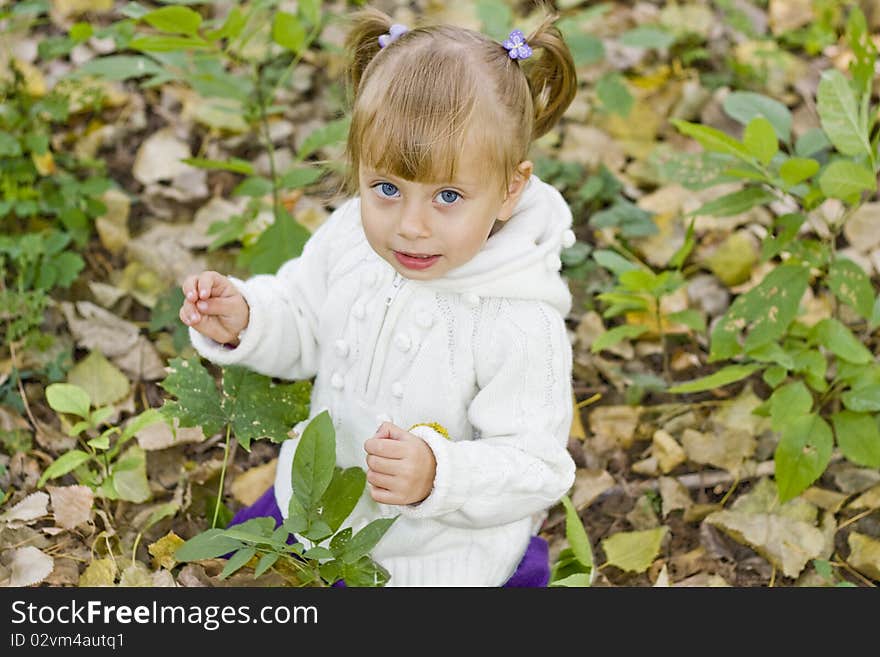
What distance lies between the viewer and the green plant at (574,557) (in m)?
2.00

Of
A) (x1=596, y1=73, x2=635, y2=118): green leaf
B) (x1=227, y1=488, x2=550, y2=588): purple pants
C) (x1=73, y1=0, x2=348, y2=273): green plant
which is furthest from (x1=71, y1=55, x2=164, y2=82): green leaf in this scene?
(x1=596, y1=73, x2=635, y2=118): green leaf

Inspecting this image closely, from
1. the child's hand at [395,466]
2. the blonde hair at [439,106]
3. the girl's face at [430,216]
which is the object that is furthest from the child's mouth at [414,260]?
the child's hand at [395,466]

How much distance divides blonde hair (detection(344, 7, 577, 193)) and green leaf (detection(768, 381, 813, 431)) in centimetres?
84

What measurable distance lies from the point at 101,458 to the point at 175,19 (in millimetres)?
836

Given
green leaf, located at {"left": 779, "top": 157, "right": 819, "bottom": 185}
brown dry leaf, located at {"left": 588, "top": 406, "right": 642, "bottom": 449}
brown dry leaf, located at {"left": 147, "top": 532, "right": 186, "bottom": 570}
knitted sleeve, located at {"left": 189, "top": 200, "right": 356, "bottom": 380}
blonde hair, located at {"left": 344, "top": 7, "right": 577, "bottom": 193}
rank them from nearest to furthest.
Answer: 1. blonde hair, located at {"left": 344, "top": 7, "right": 577, "bottom": 193}
2. knitted sleeve, located at {"left": 189, "top": 200, "right": 356, "bottom": 380}
3. brown dry leaf, located at {"left": 147, "top": 532, "right": 186, "bottom": 570}
4. green leaf, located at {"left": 779, "top": 157, "right": 819, "bottom": 185}
5. brown dry leaf, located at {"left": 588, "top": 406, "right": 642, "bottom": 449}

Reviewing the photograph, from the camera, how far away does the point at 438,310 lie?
1729mm

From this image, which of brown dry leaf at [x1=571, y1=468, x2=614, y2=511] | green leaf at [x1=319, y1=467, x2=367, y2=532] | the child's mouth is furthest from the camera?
brown dry leaf at [x1=571, y1=468, x2=614, y2=511]

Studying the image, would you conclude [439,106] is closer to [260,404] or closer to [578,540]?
[260,404]

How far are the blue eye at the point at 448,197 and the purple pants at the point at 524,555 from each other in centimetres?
68

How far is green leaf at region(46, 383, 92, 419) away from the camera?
199 cm

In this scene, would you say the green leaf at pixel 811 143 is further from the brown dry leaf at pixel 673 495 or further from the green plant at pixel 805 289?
the brown dry leaf at pixel 673 495

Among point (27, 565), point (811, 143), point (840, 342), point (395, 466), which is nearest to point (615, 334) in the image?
point (840, 342)

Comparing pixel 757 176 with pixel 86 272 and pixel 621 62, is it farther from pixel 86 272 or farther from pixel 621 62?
pixel 86 272

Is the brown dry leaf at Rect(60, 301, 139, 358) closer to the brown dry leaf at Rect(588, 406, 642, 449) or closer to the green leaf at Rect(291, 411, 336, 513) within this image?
the green leaf at Rect(291, 411, 336, 513)
